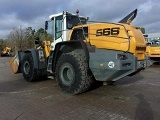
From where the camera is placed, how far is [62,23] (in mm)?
8172

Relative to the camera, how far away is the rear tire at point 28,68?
8998 millimetres

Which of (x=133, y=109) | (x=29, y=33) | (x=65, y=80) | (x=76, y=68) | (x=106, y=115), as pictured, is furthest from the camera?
(x=29, y=33)

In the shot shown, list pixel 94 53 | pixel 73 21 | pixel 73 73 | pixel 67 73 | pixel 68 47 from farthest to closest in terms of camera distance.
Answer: pixel 73 21 → pixel 67 73 → pixel 68 47 → pixel 73 73 → pixel 94 53

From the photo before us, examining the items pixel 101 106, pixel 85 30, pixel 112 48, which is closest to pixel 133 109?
pixel 101 106

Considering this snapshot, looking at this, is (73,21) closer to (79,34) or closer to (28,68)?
(79,34)

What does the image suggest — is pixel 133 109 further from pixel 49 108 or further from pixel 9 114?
pixel 9 114

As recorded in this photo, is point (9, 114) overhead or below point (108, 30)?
below

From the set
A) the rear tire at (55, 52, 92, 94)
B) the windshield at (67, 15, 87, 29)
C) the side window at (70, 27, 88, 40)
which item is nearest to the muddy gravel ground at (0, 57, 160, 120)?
the rear tire at (55, 52, 92, 94)

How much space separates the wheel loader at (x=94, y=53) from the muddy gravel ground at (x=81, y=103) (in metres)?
0.56

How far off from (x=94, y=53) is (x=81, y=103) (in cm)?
141

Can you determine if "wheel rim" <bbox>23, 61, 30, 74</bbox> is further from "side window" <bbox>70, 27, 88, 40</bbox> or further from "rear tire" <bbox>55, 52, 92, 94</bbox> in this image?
"side window" <bbox>70, 27, 88, 40</bbox>

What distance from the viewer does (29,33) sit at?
4806 centimetres

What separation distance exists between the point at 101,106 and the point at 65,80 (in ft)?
6.00

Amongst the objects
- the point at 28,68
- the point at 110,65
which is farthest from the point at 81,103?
the point at 28,68
